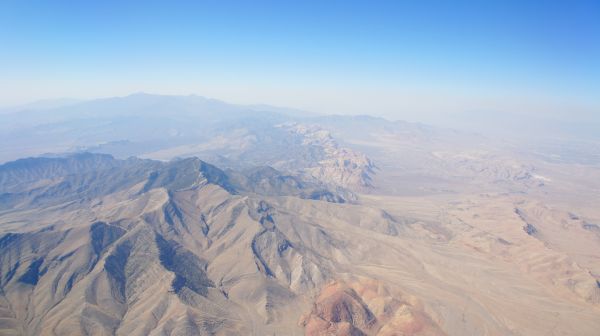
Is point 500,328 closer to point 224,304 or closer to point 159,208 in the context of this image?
point 224,304

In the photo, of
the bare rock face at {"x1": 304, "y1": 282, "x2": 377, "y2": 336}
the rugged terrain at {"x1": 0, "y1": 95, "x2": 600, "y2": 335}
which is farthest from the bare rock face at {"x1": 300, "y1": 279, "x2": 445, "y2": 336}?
the rugged terrain at {"x1": 0, "y1": 95, "x2": 600, "y2": 335}

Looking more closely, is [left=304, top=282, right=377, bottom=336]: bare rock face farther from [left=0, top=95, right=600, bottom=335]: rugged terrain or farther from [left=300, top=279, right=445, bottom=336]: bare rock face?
[left=0, top=95, right=600, bottom=335]: rugged terrain

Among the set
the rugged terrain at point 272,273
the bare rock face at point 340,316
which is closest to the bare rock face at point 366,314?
the bare rock face at point 340,316

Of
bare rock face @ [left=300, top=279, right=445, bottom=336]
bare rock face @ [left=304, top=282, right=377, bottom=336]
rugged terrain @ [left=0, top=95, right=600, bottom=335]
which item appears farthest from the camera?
rugged terrain @ [left=0, top=95, right=600, bottom=335]

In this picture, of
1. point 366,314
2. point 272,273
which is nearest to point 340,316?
point 366,314

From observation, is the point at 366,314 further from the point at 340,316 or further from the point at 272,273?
the point at 272,273

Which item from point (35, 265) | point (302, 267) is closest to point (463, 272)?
point (302, 267)

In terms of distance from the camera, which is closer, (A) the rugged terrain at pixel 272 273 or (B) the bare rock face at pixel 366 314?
(B) the bare rock face at pixel 366 314

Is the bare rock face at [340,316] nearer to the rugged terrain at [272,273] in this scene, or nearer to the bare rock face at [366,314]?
the bare rock face at [366,314]

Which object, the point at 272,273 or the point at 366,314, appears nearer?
the point at 366,314
